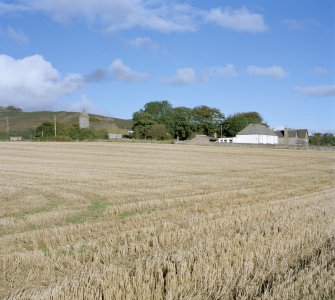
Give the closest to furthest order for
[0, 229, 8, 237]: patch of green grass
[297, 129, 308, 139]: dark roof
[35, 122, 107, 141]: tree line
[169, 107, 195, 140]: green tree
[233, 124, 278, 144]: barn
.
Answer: [0, 229, 8, 237]: patch of green grass, [35, 122, 107, 141]: tree line, [233, 124, 278, 144]: barn, [169, 107, 195, 140]: green tree, [297, 129, 308, 139]: dark roof

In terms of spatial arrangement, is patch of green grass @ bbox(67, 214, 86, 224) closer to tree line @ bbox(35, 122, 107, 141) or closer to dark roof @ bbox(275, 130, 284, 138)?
tree line @ bbox(35, 122, 107, 141)

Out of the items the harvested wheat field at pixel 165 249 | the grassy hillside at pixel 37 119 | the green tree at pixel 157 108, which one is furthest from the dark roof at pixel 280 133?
the harvested wheat field at pixel 165 249

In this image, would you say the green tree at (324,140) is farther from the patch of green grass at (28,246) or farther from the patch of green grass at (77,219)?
the patch of green grass at (28,246)

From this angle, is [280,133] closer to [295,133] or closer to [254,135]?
[295,133]

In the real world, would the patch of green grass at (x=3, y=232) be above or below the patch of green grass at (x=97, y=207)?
above

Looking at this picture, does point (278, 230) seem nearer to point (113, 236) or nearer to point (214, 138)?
point (113, 236)

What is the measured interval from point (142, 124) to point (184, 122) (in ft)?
46.3

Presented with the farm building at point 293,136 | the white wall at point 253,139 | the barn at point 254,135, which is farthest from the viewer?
the farm building at point 293,136

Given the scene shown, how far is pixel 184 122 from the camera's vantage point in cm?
12144

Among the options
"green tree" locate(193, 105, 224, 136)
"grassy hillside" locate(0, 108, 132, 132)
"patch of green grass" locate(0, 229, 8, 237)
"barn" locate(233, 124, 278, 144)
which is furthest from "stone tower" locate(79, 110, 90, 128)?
"patch of green grass" locate(0, 229, 8, 237)

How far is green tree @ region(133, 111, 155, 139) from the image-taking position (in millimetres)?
116812

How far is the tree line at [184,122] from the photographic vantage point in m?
117

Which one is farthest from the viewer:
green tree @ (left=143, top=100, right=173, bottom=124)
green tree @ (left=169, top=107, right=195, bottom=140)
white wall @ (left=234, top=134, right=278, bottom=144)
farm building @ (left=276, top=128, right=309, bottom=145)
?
green tree @ (left=143, top=100, right=173, bottom=124)

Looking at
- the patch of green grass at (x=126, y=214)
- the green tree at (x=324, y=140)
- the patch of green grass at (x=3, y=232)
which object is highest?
the green tree at (x=324, y=140)
